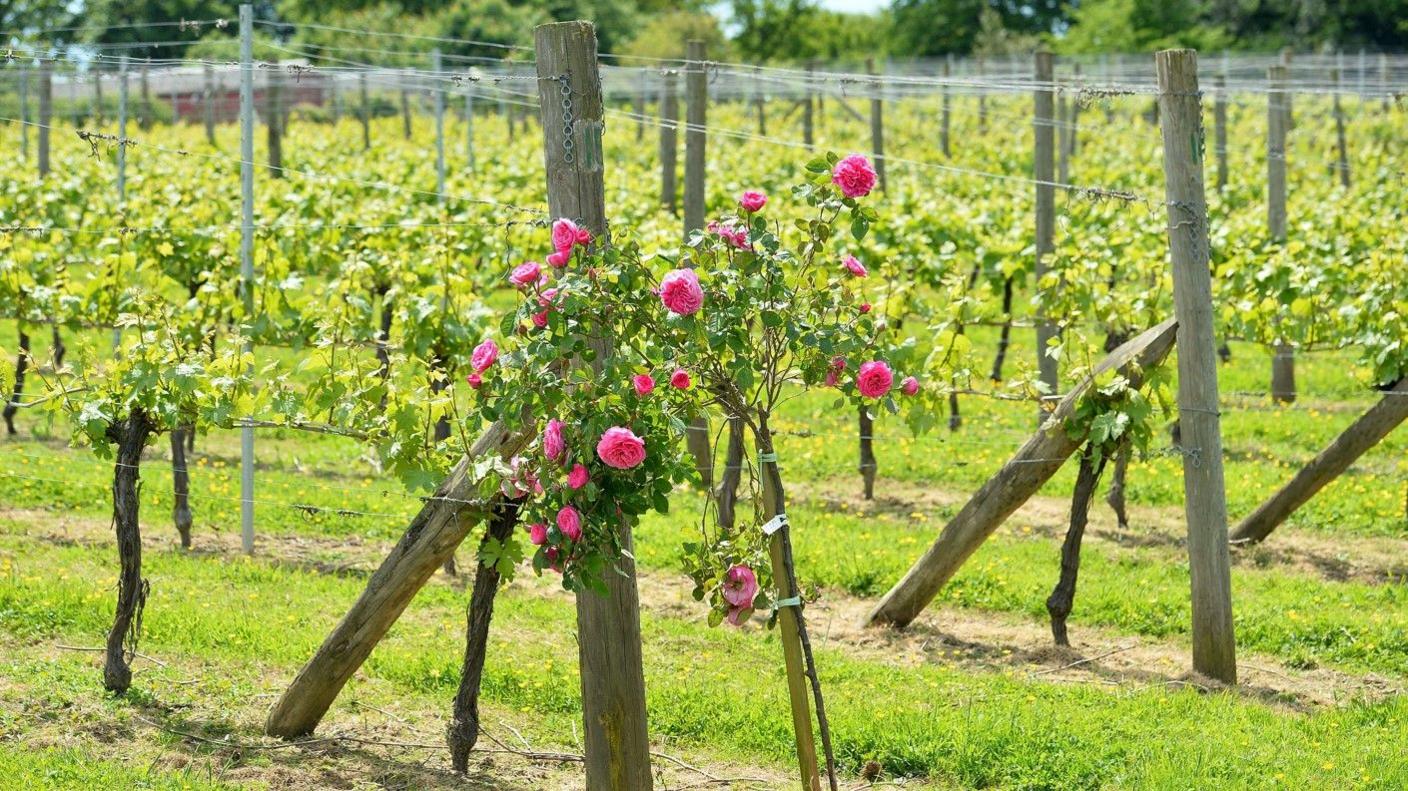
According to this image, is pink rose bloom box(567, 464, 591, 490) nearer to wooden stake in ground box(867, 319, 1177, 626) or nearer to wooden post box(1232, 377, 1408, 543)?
wooden stake in ground box(867, 319, 1177, 626)

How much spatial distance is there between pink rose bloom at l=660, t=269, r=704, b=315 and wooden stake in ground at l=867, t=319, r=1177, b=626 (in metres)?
2.97

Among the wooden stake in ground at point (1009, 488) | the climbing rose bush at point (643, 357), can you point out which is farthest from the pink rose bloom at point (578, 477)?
the wooden stake in ground at point (1009, 488)

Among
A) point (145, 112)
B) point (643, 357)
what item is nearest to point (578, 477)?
point (643, 357)

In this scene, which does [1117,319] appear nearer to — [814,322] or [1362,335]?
[1362,335]

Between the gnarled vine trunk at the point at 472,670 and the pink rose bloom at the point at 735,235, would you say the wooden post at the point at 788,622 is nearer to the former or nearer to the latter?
the pink rose bloom at the point at 735,235

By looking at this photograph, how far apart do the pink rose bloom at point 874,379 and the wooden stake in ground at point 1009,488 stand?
245 cm

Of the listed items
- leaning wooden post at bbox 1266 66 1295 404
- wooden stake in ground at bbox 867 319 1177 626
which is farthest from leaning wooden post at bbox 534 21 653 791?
leaning wooden post at bbox 1266 66 1295 404

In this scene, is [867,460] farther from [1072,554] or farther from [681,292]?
[681,292]

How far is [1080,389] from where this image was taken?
276 inches

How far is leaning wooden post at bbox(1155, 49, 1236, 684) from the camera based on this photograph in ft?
21.9

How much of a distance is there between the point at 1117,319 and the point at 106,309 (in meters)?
6.12

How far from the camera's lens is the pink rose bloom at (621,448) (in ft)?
14.2

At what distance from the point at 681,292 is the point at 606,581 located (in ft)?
3.56

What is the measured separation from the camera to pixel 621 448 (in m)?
4.35
